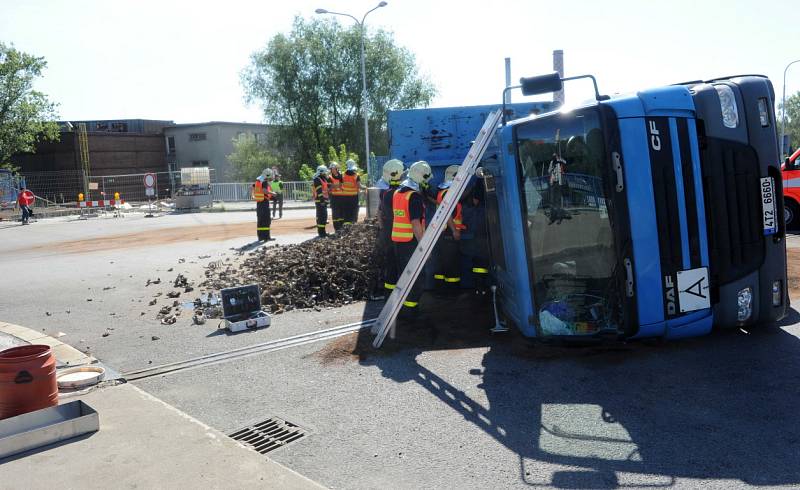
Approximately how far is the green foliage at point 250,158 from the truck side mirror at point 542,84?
41.1m

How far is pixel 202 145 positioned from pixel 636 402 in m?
50.4

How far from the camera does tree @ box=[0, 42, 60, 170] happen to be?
4009cm

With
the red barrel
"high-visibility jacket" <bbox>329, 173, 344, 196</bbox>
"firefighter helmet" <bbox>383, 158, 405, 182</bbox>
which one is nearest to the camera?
the red barrel

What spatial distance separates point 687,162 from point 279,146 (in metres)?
43.9

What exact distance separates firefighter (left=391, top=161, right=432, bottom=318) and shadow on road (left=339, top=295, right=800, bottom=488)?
68 centimetres

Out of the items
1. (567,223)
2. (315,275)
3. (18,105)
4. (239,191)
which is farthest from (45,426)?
(18,105)

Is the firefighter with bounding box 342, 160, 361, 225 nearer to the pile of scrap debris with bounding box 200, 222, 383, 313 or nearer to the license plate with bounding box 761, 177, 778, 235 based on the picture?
the pile of scrap debris with bounding box 200, 222, 383, 313

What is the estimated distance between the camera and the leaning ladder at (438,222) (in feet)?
20.4

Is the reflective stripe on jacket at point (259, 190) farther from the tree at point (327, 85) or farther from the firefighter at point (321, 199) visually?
the tree at point (327, 85)

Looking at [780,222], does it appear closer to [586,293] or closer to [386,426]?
[586,293]

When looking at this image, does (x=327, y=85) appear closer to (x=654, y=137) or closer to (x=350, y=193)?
(x=350, y=193)

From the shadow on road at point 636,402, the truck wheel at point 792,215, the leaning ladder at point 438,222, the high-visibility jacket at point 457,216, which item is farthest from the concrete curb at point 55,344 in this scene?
the truck wheel at point 792,215

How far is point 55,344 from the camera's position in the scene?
730cm

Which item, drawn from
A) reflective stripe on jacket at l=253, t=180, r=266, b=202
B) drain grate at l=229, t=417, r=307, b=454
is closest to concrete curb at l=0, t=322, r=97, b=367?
drain grate at l=229, t=417, r=307, b=454
